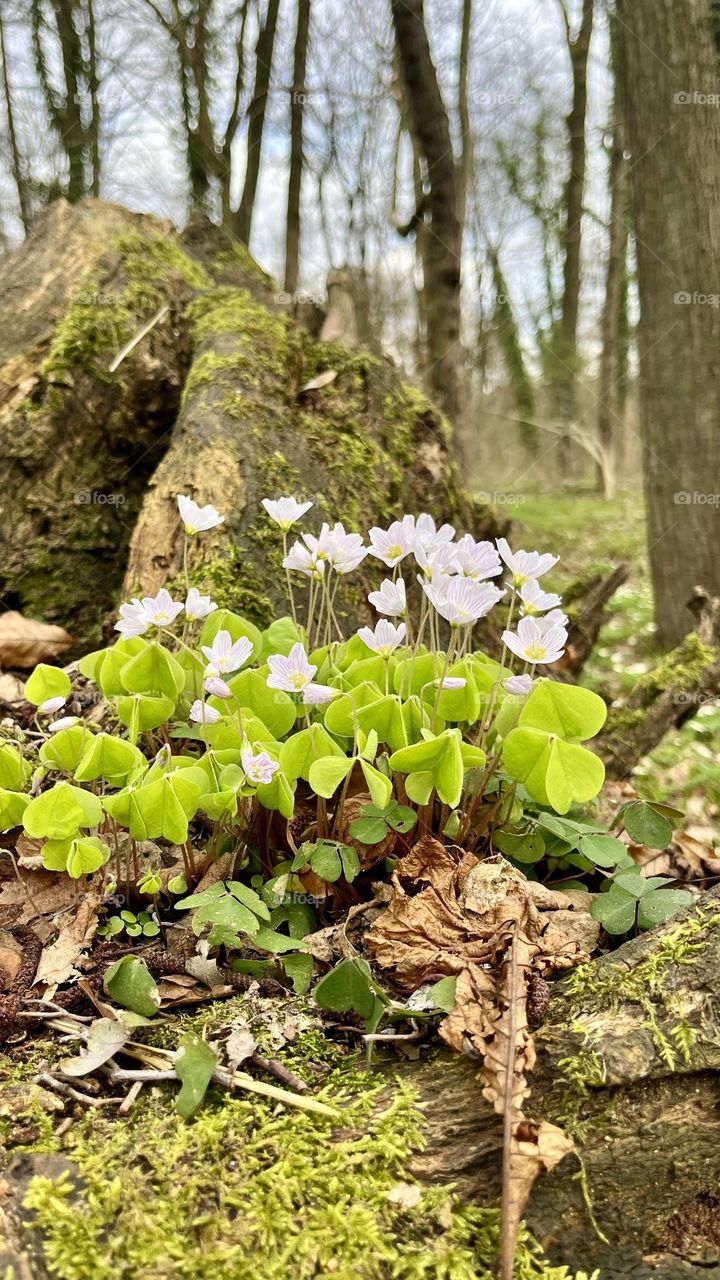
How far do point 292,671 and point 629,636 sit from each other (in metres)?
6.75

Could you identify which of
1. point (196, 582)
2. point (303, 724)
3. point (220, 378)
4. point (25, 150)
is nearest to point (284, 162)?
point (25, 150)

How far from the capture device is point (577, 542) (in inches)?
481

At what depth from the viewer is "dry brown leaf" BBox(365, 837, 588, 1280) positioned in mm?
1243

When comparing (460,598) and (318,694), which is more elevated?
(460,598)

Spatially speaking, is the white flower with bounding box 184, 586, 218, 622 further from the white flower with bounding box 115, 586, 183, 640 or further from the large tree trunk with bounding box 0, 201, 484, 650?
the large tree trunk with bounding box 0, 201, 484, 650

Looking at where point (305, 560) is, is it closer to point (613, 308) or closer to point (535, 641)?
point (535, 641)

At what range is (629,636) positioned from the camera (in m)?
7.86

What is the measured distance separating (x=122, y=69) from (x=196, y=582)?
13.7 m

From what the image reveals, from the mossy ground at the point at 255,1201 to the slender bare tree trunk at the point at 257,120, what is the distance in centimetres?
1253

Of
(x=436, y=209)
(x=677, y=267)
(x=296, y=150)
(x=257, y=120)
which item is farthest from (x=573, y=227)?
(x=677, y=267)

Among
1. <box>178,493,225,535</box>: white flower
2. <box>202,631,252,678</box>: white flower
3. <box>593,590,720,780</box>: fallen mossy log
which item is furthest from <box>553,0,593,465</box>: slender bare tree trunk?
<box>202,631,252,678</box>: white flower

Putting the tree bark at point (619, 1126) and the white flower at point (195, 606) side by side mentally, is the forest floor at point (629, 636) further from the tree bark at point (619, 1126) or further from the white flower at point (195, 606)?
the white flower at point (195, 606)

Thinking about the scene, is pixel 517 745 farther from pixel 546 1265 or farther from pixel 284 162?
pixel 284 162

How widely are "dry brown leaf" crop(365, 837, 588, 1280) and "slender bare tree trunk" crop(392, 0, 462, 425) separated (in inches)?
268
